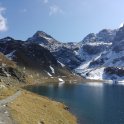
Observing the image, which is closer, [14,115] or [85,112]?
[14,115]

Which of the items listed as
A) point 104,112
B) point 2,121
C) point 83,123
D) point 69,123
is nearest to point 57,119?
point 69,123

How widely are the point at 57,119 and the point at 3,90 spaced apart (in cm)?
2351

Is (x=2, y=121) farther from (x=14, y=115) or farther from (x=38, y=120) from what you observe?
(x=38, y=120)

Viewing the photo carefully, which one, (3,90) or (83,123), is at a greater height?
(3,90)

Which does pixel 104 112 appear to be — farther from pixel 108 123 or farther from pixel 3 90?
pixel 3 90

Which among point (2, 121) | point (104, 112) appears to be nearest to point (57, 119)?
point (2, 121)

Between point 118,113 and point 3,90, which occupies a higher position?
point 3,90

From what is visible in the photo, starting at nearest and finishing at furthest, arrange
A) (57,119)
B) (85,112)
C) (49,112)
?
(57,119), (49,112), (85,112)

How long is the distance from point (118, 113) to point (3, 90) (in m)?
44.0

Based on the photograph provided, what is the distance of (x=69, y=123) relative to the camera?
8369cm

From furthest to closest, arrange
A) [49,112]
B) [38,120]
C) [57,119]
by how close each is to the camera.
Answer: [49,112], [57,119], [38,120]

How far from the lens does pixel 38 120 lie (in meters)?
67.6

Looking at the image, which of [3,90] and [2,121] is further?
[3,90]

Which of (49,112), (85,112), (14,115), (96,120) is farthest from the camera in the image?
(85,112)
